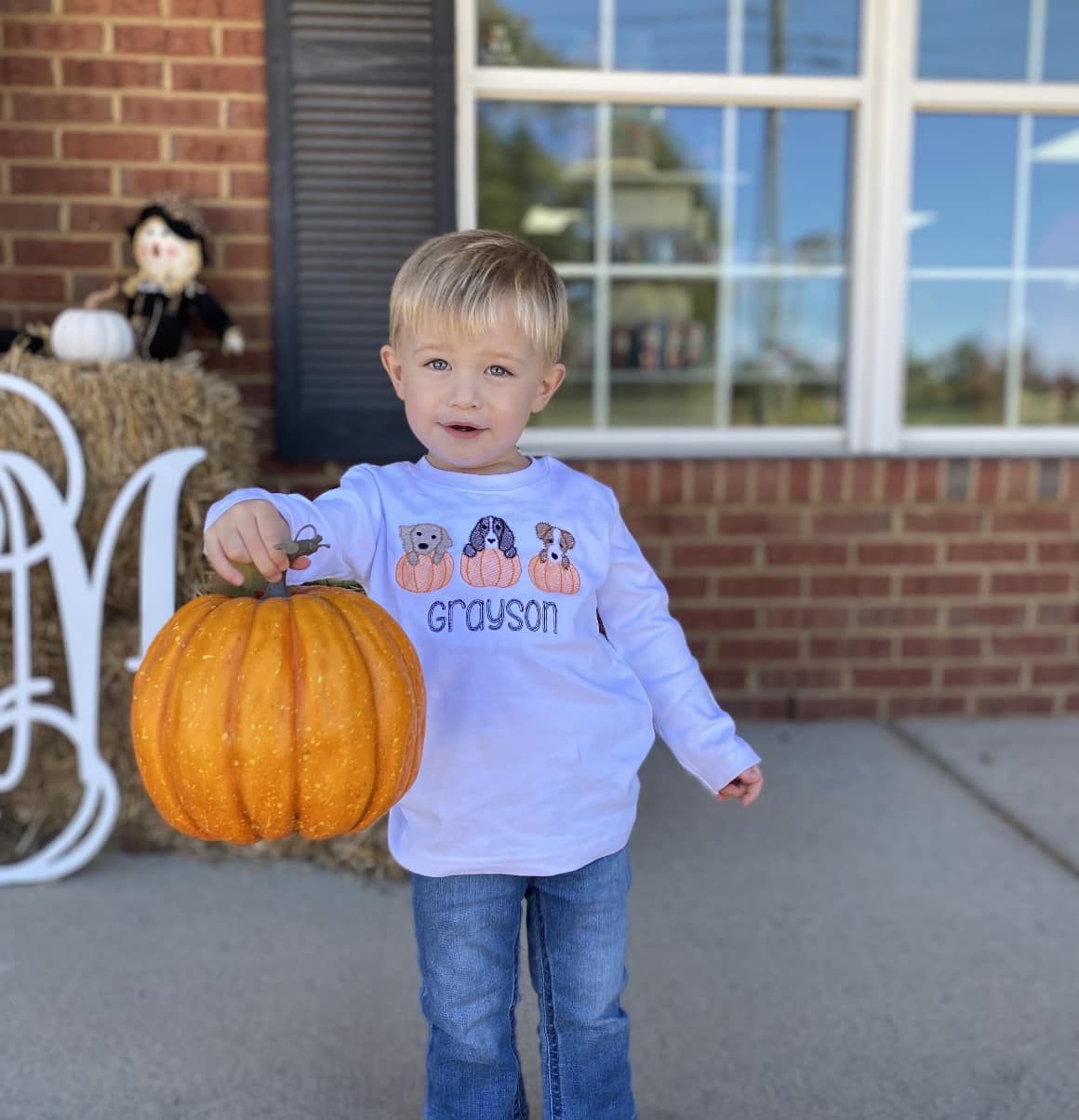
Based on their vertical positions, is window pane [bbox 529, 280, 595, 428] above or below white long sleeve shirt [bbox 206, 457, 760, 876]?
above

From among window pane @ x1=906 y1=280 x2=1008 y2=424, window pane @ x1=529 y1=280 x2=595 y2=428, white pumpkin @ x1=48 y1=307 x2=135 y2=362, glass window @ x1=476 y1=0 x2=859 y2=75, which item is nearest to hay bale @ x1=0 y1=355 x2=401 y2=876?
white pumpkin @ x1=48 y1=307 x2=135 y2=362

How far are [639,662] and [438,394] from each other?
52 centimetres

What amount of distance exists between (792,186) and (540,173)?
3.18 feet

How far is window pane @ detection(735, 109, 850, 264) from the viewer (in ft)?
13.3

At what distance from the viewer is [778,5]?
394cm

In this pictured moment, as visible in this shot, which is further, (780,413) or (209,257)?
(780,413)

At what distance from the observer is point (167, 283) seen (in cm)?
314

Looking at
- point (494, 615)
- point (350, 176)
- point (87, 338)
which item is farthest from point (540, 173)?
point (494, 615)

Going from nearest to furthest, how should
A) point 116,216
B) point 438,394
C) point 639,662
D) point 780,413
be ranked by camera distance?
point 438,394 → point 639,662 → point 116,216 → point 780,413

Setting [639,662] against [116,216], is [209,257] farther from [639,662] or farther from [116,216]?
[639,662]

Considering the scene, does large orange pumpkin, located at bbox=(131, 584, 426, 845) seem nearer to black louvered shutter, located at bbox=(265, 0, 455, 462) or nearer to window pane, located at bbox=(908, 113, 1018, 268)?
black louvered shutter, located at bbox=(265, 0, 455, 462)

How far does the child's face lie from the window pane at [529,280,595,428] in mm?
2558

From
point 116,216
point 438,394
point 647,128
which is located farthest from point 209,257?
point 438,394

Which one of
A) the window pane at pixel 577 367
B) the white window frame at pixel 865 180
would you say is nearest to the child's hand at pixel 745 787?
the white window frame at pixel 865 180
